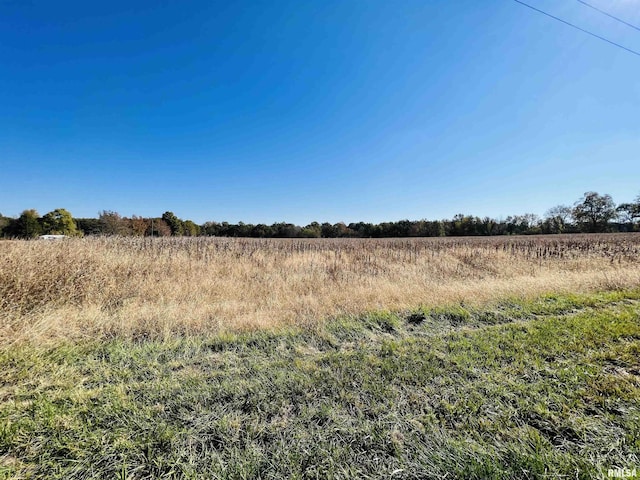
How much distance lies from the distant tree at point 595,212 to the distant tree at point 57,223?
10905 cm

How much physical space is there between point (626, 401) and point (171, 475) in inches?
170

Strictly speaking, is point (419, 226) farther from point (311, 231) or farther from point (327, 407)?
point (327, 407)

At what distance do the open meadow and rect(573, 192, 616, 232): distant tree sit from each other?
251 feet

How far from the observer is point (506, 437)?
214 cm

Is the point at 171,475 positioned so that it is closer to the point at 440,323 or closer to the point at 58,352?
the point at 58,352

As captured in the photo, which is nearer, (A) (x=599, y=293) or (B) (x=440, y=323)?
(B) (x=440, y=323)

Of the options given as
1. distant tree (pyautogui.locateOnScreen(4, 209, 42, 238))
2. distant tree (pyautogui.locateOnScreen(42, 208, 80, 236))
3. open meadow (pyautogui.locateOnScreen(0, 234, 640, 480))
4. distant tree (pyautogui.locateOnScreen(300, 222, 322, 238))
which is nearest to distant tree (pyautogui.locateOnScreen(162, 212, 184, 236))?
distant tree (pyautogui.locateOnScreen(42, 208, 80, 236))

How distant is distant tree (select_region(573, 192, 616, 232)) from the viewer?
56781mm

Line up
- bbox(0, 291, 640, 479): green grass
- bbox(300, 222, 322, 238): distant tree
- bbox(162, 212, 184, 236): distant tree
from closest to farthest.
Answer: bbox(0, 291, 640, 479): green grass, bbox(300, 222, 322, 238): distant tree, bbox(162, 212, 184, 236): distant tree

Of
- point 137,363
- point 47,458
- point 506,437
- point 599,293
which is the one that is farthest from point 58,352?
point 599,293

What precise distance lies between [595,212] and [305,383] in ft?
279

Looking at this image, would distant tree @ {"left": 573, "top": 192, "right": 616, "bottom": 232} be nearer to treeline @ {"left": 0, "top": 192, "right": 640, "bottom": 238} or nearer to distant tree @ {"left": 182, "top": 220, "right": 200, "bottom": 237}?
treeline @ {"left": 0, "top": 192, "right": 640, "bottom": 238}

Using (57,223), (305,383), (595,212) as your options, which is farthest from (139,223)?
(595,212)

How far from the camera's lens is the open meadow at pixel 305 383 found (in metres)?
1.96
